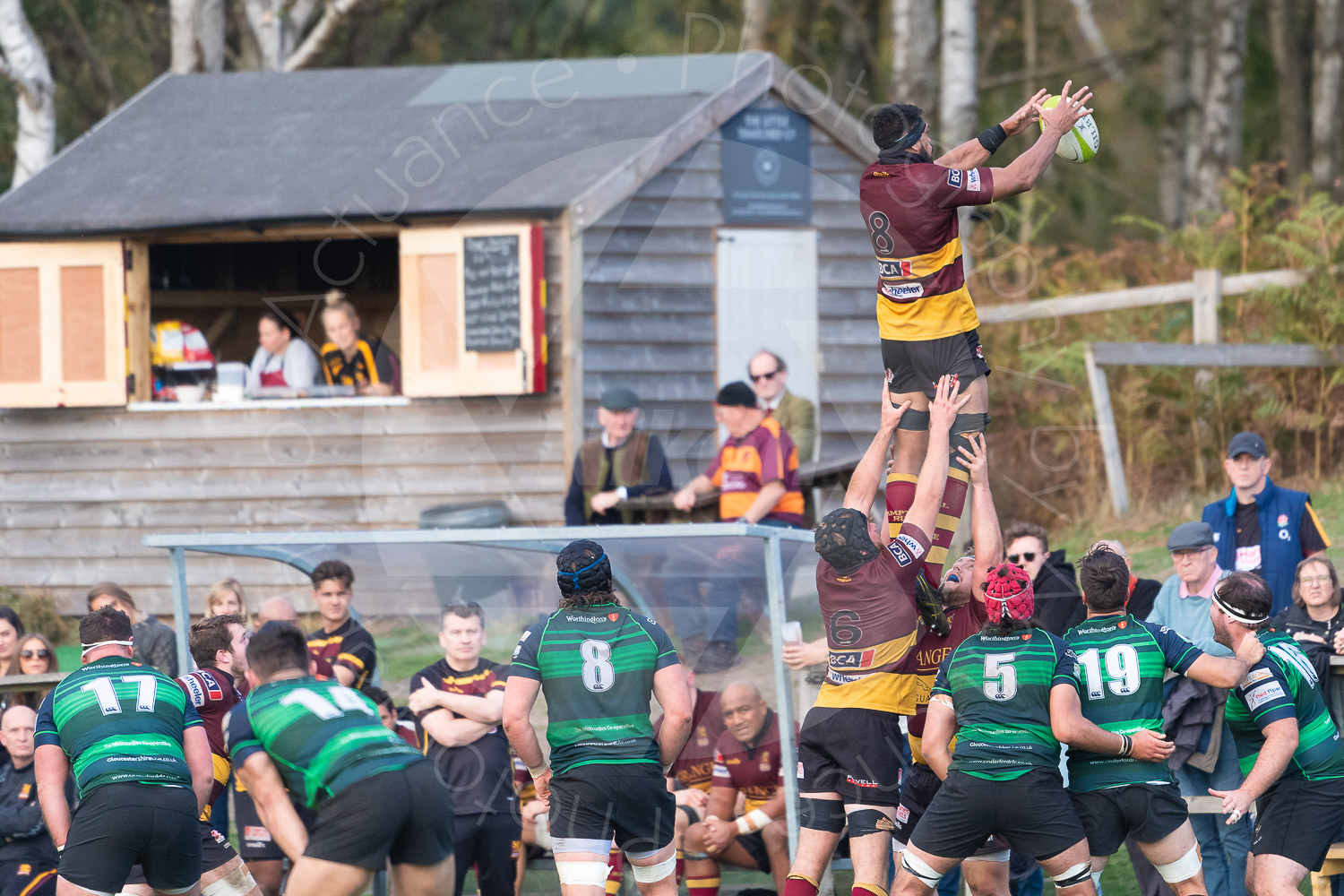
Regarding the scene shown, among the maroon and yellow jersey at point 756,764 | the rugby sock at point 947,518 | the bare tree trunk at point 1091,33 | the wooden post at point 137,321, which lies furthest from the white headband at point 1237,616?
the bare tree trunk at point 1091,33

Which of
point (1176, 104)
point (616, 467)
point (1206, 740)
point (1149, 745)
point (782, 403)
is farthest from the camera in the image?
point (1176, 104)

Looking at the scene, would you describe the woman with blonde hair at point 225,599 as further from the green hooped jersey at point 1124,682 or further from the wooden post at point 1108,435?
the wooden post at point 1108,435

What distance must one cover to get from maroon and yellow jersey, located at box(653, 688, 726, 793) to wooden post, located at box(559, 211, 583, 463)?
15.1 feet

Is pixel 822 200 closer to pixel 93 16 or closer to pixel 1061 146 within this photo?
pixel 1061 146

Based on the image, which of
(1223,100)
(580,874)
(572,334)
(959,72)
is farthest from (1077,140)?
(1223,100)

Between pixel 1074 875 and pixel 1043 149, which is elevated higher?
pixel 1043 149

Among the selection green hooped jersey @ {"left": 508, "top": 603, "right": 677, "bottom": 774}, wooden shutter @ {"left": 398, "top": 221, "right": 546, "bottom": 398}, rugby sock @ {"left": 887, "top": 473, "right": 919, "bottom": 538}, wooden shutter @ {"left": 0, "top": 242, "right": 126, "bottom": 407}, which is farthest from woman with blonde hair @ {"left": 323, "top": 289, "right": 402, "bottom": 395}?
green hooped jersey @ {"left": 508, "top": 603, "right": 677, "bottom": 774}

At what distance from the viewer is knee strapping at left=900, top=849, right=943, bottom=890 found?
6.00 metres

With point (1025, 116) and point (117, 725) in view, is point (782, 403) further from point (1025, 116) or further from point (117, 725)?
point (117, 725)

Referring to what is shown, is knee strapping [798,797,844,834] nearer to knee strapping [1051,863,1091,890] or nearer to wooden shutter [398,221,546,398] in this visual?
knee strapping [1051,863,1091,890]

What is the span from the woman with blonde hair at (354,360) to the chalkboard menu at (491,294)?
3.38 feet

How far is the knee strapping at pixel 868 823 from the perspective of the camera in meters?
6.34

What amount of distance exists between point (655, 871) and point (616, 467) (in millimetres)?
4331

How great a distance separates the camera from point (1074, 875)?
5.91 m
